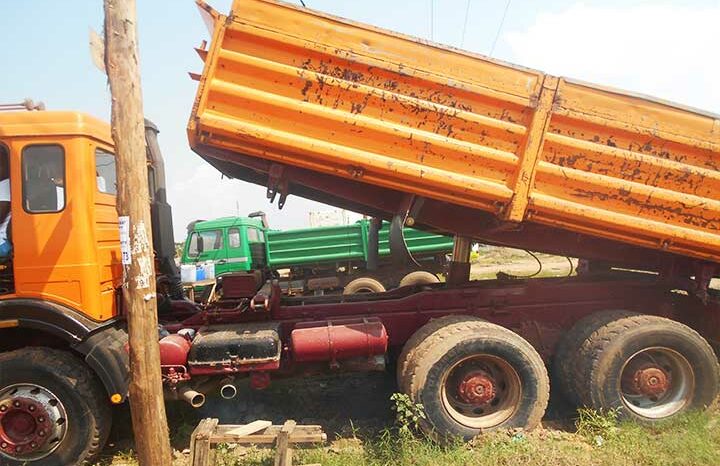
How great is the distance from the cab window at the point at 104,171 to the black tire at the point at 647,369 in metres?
4.29

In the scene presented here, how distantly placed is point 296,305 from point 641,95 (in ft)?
11.3

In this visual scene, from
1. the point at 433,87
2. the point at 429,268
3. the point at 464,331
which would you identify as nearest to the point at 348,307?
the point at 464,331

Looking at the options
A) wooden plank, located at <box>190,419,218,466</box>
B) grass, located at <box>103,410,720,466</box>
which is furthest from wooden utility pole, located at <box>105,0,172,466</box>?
grass, located at <box>103,410,720,466</box>

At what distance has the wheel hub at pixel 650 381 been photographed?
3852 millimetres

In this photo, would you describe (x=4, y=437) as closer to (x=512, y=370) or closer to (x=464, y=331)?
(x=464, y=331)

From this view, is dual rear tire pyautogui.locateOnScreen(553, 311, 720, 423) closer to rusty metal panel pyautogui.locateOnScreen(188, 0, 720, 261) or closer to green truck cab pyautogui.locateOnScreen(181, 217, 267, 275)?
rusty metal panel pyautogui.locateOnScreen(188, 0, 720, 261)

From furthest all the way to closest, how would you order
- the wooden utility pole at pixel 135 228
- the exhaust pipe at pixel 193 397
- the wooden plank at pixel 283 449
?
the exhaust pipe at pixel 193 397
the wooden plank at pixel 283 449
the wooden utility pole at pixel 135 228

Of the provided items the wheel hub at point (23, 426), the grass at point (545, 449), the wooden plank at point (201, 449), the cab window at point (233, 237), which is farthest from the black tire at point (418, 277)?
the wheel hub at point (23, 426)

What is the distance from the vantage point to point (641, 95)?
3521 millimetres

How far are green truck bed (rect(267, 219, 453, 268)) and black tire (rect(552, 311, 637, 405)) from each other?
715 centimetres

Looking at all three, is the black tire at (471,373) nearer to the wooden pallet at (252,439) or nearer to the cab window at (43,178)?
the wooden pallet at (252,439)

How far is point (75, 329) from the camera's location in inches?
128

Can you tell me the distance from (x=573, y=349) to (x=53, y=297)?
431 centimetres

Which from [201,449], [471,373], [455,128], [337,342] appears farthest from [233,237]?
[455,128]
